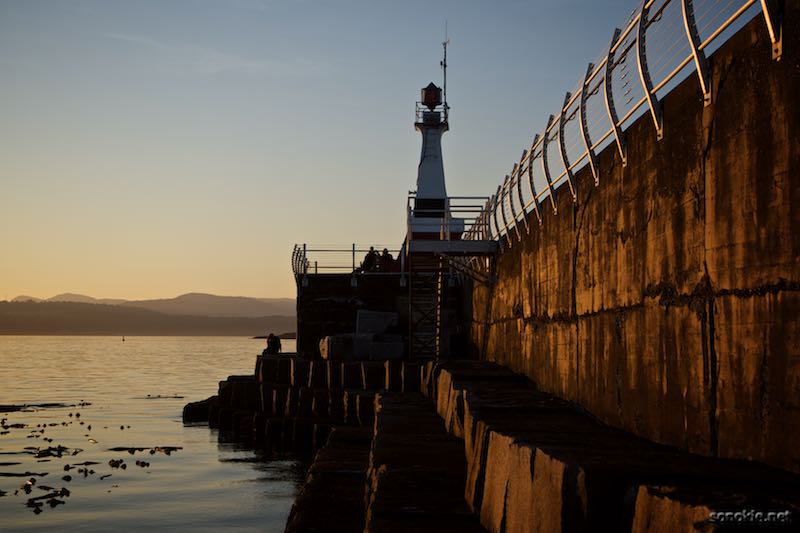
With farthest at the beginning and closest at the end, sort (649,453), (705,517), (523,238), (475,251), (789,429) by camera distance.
Result: (475,251)
(523,238)
(649,453)
(789,429)
(705,517)

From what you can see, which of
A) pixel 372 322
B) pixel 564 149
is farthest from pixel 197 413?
pixel 564 149

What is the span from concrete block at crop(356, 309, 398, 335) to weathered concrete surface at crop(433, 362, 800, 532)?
62.3 ft

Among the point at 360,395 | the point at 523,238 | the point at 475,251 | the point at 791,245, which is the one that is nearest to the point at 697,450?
the point at 791,245

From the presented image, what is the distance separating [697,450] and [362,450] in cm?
1043

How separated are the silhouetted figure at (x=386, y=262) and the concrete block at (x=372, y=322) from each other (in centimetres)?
538

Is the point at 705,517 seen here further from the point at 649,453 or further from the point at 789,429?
the point at 649,453

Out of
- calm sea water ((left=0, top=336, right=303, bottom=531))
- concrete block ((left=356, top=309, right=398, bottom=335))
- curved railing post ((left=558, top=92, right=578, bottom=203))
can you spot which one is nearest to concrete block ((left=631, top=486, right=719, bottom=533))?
curved railing post ((left=558, top=92, right=578, bottom=203))

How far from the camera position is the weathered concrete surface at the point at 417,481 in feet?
22.6

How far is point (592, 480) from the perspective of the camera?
459cm

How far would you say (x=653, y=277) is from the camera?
7449 mm

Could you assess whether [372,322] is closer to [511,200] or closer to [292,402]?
[292,402]

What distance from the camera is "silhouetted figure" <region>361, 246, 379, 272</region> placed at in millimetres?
33844

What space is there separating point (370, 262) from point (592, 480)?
29.5 meters

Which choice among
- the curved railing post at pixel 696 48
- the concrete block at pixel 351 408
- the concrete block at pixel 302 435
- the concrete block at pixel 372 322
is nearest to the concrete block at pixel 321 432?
the concrete block at pixel 302 435
